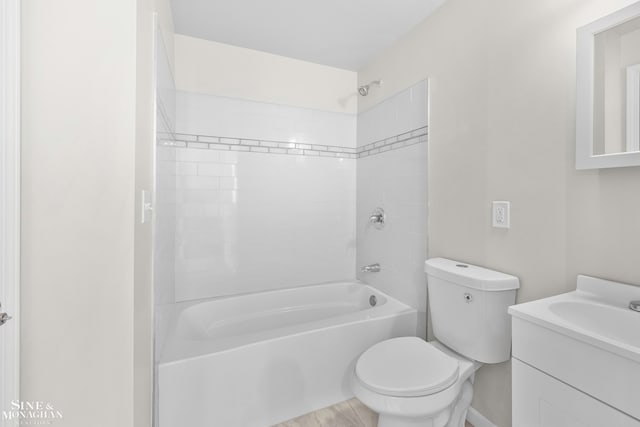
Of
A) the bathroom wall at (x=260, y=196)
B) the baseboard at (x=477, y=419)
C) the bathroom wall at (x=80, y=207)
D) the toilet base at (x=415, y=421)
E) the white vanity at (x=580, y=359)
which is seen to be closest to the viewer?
the white vanity at (x=580, y=359)

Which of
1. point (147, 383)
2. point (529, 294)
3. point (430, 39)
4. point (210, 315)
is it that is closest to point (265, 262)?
point (210, 315)

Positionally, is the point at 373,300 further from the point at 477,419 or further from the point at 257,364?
the point at 257,364

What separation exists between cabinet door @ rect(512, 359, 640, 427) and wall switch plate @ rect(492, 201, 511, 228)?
24.9 inches

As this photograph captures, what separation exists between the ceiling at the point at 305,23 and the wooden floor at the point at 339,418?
2.33 m

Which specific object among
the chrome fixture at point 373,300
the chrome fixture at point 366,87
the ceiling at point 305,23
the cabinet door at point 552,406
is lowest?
the chrome fixture at point 373,300

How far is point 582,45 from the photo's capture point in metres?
1.03

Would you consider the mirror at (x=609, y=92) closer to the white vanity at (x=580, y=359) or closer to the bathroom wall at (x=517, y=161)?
the bathroom wall at (x=517, y=161)

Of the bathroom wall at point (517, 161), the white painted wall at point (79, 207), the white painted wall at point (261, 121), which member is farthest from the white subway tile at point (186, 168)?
the bathroom wall at point (517, 161)

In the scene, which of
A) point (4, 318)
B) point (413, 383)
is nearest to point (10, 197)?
point (4, 318)

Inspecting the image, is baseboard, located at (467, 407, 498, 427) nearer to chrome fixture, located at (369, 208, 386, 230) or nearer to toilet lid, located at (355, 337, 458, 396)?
toilet lid, located at (355, 337, 458, 396)

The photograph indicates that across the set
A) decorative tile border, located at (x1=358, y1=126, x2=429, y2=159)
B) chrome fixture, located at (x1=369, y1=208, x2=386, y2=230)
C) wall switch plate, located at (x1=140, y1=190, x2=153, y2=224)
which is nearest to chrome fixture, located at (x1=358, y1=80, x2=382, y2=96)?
decorative tile border, located at (x1=358, y1=126, x2=429, y2=159)

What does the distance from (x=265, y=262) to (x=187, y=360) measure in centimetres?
103

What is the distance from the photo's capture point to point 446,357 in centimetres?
129

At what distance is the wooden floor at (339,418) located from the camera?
4.88ft
